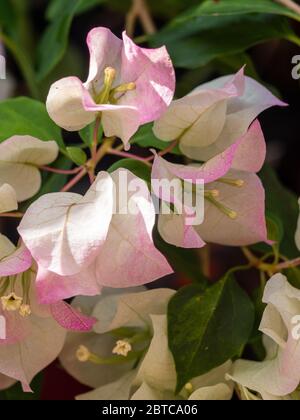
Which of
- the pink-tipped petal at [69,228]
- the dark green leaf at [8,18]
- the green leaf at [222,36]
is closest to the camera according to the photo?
the pink-tipped petal at [69,228]

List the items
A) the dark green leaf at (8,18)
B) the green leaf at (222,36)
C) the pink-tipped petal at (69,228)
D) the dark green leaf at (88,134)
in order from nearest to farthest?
the pink-tipped petal at (69,228) → the dark green leaf at (88,134) → the green leaf at (222,36) → the dark green leaf at (8,18)

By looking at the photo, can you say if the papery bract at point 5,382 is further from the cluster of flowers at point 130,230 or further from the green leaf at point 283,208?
the green leaf at point 283,208

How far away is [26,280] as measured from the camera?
1.69ft

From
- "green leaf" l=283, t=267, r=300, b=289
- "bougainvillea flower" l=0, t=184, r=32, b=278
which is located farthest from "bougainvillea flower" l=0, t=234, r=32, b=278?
"green leaf" l=283, t=267, r=300, b=289

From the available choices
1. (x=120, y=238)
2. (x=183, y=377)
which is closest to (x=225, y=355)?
(x=183, y=377)

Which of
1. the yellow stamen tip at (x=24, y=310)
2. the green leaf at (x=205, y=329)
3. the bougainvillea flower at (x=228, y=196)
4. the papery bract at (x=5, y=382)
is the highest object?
the bougainvillea flower at (x=228, y=196)

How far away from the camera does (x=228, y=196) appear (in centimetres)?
53

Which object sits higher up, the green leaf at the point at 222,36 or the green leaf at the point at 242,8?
the green leaf at the point at 242,8

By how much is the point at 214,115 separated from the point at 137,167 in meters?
0.06

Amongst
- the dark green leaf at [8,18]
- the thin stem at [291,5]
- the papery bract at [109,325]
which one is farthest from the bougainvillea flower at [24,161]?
the dark green leaf at [8,18]

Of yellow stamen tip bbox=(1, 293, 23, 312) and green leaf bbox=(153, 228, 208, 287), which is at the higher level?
yellow stamen tip bbox=(1, 293, 23, 312)

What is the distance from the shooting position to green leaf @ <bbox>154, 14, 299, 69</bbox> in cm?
67

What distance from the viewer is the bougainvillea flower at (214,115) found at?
52cm

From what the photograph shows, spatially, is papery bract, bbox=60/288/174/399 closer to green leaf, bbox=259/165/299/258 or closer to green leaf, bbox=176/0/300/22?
green leaf, bbox=259/165/299/258
